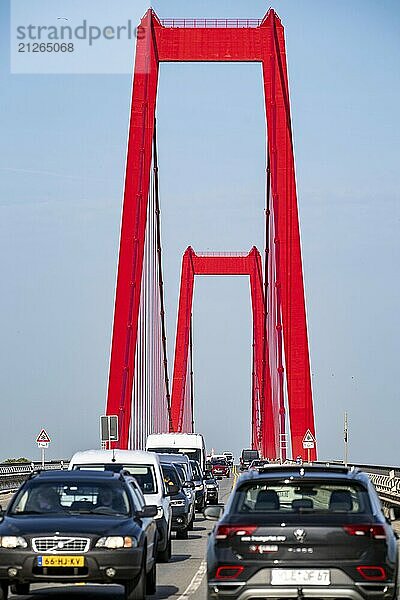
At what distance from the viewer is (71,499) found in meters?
15.3

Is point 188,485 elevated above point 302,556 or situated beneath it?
elevated above

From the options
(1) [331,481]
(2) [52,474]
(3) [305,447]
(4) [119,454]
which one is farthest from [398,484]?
(1) [331,481]

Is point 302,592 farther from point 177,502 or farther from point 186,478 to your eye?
point 186,478

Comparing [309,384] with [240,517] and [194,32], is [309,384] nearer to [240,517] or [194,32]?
[194,32]

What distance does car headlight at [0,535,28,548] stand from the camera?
1390 cm

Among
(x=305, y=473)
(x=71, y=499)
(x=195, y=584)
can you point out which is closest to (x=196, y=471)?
(x=195, y=584)

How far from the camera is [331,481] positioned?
1212cm

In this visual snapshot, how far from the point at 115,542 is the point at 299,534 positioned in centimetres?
303

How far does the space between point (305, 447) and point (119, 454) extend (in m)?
24.3

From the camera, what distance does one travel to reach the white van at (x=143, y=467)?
66.6 feet

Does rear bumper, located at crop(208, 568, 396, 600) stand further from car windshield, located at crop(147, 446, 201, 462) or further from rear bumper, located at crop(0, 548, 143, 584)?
car windshield, located at crop(147, 446, 201, 462)

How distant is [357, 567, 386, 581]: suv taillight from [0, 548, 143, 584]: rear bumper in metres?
3.23

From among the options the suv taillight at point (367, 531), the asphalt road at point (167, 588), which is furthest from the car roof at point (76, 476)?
the suv taillight at point (367, 531)

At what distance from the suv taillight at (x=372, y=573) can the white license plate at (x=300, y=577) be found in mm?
276
